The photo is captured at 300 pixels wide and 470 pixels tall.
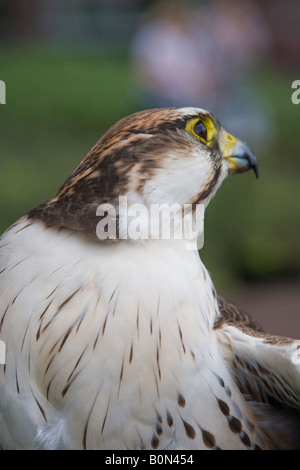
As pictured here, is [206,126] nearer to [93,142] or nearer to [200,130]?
[200,130]

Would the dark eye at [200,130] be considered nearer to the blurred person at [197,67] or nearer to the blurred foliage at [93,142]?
the blurred foliage at [93,142]

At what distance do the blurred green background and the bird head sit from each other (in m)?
3.14

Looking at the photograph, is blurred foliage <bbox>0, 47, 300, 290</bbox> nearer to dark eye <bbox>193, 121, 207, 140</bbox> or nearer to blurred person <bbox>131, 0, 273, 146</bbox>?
blurred person <bbox>131, 0, 273, 146</bbox>

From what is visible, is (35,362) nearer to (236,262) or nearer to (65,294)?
(65,294)

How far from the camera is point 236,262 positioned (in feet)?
19.3

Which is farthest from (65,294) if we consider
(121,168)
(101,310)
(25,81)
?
(25,81)

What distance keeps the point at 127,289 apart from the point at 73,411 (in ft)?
1.13

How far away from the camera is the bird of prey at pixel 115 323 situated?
1.83m

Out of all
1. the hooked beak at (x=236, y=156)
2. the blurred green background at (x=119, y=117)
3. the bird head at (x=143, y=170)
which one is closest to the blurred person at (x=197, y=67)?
the blurred green background at (x=119, y=117)

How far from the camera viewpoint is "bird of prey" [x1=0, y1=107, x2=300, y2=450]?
183 cm

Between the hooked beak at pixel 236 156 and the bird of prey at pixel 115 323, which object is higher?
the hooked beak at pixel 236 156

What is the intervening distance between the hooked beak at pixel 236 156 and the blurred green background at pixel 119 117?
2970mm

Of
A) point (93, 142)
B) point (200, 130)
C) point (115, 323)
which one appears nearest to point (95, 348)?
point (115, 323)

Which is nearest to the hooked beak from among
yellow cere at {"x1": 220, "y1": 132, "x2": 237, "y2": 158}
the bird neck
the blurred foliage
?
yellow cere at {"x1": 220, "y1": 132, "x2": 237, "y2": 158}
